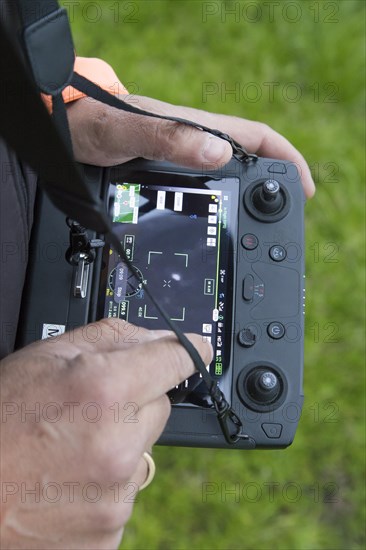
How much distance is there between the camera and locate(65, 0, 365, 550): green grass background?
1.67 m

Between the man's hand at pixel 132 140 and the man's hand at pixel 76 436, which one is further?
the man's hand at pixel 132 140

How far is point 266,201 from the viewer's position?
3.83 ft

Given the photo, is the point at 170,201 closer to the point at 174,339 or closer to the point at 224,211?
the point at 224,211

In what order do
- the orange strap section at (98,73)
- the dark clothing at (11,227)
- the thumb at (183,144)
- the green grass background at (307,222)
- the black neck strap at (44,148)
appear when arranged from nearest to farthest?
the black neck strap at (44,148), the dark clothing at (11,227), the thumb at (183,144), the orange strap section at (98,73), the green grass background at (307,222)

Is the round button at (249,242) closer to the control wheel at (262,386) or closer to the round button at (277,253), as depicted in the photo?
the round button at (277,253)

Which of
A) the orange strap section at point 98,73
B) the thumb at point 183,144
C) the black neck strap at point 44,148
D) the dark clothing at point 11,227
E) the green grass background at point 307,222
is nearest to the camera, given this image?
the black neck strap at point 44,148

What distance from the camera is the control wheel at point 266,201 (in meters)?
1.17

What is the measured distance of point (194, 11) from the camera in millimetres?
2055

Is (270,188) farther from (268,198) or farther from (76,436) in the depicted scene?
(76,436)

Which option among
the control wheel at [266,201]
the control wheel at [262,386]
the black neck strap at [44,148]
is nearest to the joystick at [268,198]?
the control wheel at [266,201]

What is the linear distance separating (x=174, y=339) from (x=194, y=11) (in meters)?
1.49

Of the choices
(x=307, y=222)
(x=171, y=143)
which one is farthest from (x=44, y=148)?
(x=307, y=222)

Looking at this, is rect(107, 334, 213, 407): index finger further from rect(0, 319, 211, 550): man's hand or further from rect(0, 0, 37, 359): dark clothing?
rect(0, 0, 37, 359): dark clothing

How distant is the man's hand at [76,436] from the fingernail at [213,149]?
1.22 ft
